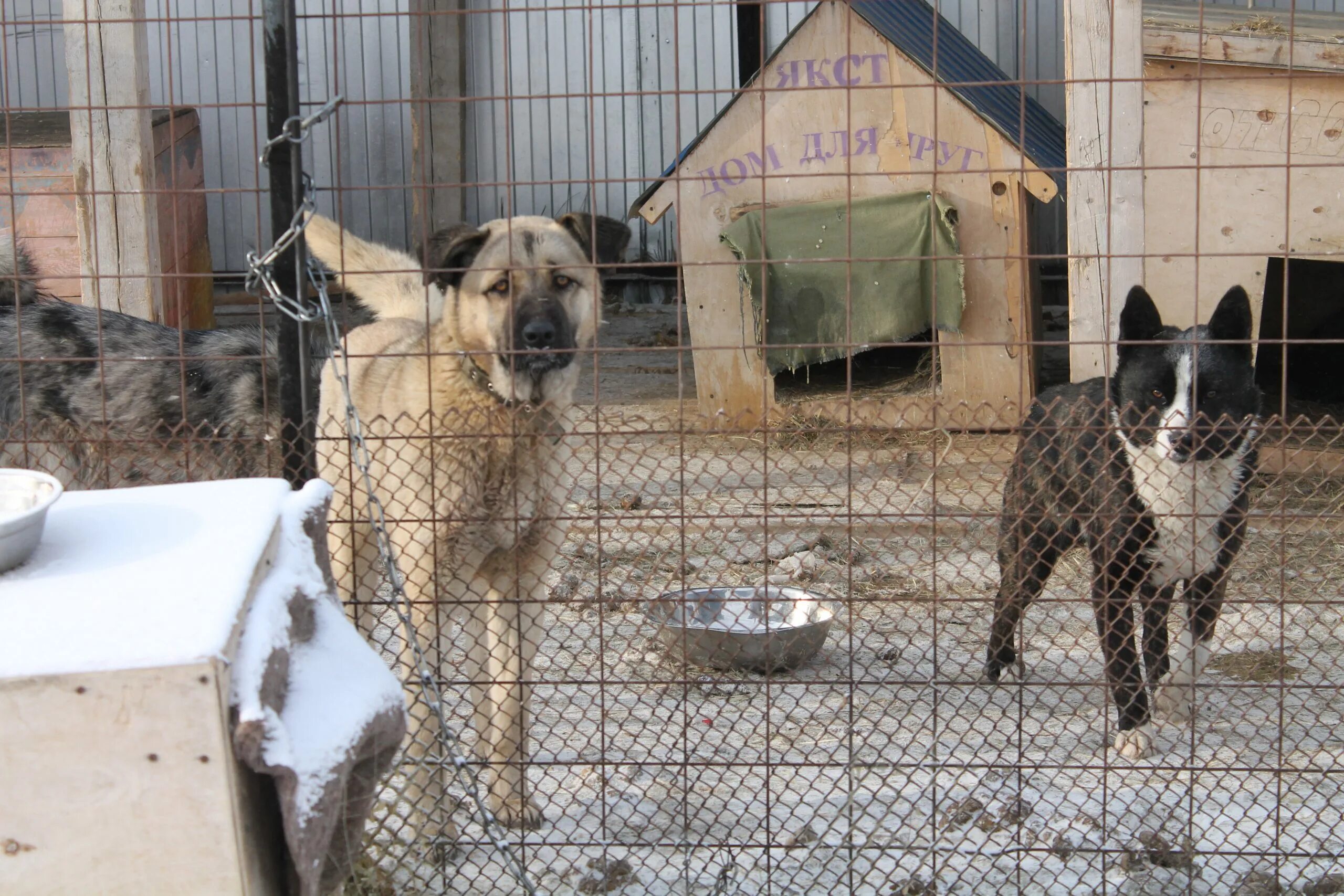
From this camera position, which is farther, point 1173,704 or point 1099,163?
point 1099,163

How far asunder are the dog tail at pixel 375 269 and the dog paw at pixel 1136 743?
7.51 feet

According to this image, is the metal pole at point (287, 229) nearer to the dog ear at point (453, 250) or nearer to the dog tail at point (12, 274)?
the dog ear at point (453, 250)

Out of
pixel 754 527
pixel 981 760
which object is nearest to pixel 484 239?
pixel 754 527

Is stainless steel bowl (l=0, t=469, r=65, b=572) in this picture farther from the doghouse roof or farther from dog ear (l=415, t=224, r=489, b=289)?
the doghouse roof

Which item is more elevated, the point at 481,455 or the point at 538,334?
the point at 538,334

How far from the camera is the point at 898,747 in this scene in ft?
11.8

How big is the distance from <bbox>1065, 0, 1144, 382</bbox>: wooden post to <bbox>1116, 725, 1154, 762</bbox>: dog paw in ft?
A: 4.21

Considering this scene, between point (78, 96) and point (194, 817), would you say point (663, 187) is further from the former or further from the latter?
point (194, 817)

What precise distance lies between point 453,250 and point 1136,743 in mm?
2333

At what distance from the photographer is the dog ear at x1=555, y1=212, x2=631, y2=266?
11.4 feet

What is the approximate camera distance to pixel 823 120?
674 centimetres

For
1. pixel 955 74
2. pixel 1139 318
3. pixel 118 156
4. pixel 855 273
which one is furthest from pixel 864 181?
pixel 118 156

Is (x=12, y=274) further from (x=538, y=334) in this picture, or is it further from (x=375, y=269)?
(x=538, y=334)

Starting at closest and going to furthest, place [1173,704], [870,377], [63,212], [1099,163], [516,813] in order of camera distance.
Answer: [516,813]
[1173,704]
[1099,163]
[63,212]
[870,377]
